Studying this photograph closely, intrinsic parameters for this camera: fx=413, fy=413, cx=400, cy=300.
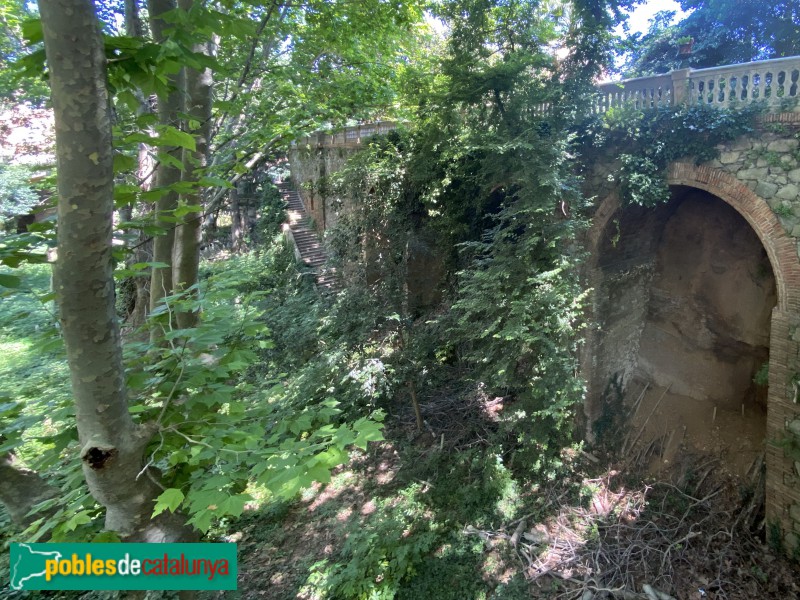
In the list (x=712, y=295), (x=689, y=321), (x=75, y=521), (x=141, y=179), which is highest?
(x=141, y=179)

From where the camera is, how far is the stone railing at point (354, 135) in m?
8.99

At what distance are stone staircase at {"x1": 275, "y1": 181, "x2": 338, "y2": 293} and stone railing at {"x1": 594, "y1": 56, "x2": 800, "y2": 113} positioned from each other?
20.3 ft

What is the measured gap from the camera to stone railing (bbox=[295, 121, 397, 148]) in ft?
29.5

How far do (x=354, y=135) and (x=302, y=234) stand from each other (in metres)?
3.53

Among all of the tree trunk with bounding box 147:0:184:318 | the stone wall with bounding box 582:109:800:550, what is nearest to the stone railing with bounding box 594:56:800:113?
the stone wall with bounding box 582:109:800:550

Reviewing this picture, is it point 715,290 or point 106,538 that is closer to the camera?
point 106,538

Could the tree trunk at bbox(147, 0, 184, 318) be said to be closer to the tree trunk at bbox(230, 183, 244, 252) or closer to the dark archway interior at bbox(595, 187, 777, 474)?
the dark archway interior at bbox(595, 187, 777, 474)

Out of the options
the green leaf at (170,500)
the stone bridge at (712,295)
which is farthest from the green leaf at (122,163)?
the stone bridge at (712,295)

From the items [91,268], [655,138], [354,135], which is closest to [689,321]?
[655,138]

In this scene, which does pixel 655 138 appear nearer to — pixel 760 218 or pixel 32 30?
pixel 760 218

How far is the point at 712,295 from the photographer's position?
7246mm

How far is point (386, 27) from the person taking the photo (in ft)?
20.1

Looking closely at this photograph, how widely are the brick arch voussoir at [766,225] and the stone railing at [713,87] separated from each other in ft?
2.82

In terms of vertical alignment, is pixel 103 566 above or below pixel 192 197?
below
